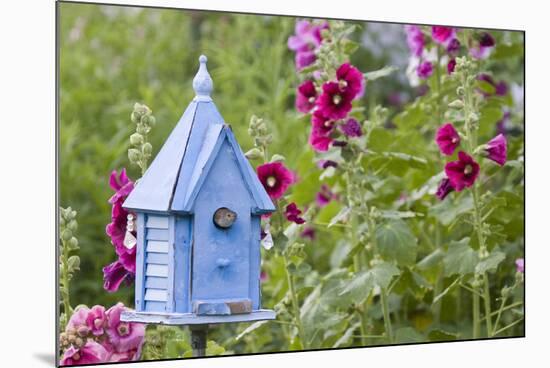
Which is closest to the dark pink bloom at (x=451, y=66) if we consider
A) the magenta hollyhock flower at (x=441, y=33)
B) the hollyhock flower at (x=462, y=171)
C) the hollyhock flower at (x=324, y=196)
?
the magenta hollyhock flower at (x=441, y=33)

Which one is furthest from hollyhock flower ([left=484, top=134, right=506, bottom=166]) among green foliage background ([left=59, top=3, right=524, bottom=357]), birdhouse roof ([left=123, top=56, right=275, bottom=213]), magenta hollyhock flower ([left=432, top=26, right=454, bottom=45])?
birdhouse roof ([left=123, top=56, right=275, bottom=213])

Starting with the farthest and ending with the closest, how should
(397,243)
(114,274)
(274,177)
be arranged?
1. (397,243)
2. (274,177)
3. (114,274)

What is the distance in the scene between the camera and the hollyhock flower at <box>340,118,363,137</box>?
344 cm

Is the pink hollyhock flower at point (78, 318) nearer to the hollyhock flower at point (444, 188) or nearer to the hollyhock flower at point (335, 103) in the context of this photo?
the hollyhock flower at point (335, 103)

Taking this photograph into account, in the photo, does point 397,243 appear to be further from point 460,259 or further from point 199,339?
point 199,339

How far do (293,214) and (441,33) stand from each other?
3.17 ft

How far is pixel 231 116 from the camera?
513cm

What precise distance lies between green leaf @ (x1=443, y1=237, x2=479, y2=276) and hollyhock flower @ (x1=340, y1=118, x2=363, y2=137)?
514mm

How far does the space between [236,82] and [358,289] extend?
8.33 feet

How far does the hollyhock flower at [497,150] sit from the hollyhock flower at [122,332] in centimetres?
117

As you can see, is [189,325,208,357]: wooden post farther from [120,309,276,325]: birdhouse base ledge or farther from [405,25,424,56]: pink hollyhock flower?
[405,25,424,56]: pink hollyhock flower

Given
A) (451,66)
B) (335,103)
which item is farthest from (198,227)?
(451,66)

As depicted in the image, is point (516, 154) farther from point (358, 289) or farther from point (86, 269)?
point (86, 269)

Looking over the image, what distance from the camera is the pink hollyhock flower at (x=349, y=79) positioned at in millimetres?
3428
